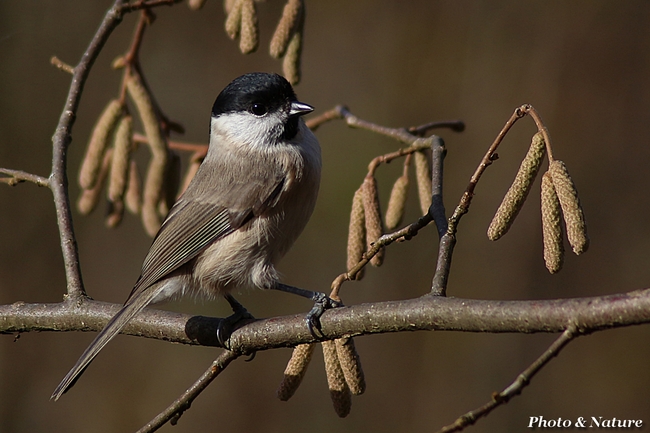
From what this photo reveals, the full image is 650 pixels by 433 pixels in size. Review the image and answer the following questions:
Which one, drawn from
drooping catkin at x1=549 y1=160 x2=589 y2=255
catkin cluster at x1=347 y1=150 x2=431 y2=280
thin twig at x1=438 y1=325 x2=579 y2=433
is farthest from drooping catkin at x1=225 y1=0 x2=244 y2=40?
thin twig at x1=438 y1=325 x2=579 y2=433

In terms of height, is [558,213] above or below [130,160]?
above

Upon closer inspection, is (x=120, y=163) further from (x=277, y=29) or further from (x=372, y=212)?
(x=372, y=212)

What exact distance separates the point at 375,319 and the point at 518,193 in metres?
0.50

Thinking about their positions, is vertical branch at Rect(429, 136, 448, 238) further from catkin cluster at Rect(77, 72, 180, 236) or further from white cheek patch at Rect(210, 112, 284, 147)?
catkin cluster at Rect(77, 72, 180, 236)

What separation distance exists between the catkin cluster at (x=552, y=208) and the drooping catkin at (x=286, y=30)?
1.11 meters

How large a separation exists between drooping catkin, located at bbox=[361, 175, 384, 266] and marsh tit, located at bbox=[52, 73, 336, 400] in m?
0.46

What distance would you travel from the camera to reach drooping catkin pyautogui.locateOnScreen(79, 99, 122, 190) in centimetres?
279

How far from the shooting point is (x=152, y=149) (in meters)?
2.85

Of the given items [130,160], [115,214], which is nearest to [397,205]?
[130,160]

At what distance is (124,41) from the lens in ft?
18.9

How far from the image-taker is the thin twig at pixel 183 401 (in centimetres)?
202

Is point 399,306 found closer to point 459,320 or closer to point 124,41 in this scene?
point 459,320

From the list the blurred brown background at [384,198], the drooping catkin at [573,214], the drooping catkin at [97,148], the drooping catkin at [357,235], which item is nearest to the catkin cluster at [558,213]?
the drooping catkin at [573,214]

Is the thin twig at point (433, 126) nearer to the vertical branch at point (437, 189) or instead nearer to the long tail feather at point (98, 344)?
the vertical branch at point (437, 189)
